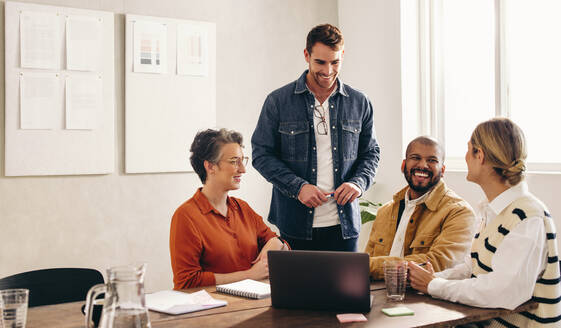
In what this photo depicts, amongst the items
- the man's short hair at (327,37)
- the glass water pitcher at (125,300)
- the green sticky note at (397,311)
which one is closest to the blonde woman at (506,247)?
the green sticky note at (397,311)

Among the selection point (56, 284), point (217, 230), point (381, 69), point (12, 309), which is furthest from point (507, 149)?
point (381, 69)

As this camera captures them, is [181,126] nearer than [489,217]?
No

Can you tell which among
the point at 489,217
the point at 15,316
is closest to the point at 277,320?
the point at 15,316

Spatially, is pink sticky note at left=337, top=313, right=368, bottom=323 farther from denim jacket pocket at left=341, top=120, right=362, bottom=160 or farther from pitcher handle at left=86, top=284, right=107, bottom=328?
denim jacket pocket at left=341, top=120, right=362, bottom=160

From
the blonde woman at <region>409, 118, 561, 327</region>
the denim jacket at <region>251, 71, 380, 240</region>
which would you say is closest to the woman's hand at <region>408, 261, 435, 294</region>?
the blonde woman at <region>409, 118, 561, 327</region>

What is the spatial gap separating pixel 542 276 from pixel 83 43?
2936mm

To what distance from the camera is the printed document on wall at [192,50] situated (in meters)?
3.77

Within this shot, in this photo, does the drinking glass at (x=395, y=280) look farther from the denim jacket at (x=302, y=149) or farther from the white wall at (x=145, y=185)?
the white wall at (x=145, y=185)

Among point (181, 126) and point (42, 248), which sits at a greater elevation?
point (181, 126)

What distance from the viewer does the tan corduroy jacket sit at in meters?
2.16

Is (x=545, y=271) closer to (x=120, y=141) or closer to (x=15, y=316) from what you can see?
(x=15, y=316)

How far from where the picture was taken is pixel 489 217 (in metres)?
1.87

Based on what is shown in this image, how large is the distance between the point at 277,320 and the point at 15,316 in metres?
0.67

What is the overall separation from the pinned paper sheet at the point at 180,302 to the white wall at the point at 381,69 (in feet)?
7.72
